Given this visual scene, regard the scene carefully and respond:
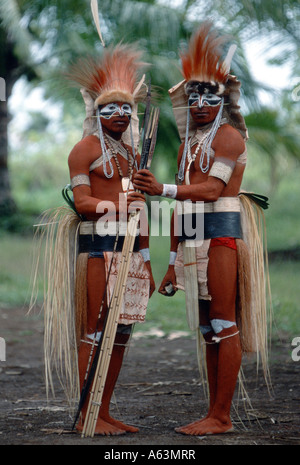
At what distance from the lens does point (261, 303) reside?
3.62 meters

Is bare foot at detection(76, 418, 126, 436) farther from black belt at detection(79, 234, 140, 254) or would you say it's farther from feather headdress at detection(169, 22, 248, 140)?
feather headdress at detection(169, 22, 248, 140)

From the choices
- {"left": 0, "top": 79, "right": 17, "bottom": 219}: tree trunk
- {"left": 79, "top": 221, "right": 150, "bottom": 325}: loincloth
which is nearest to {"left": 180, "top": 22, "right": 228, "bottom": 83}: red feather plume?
{"left": 79, "top": 221, "right": 150, "bottom": 325}: loincloth

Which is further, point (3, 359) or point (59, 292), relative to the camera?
point (3, 359)

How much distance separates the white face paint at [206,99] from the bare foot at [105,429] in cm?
170

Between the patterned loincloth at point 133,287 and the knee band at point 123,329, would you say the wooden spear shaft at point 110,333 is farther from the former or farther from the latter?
the knee band at point 123,329

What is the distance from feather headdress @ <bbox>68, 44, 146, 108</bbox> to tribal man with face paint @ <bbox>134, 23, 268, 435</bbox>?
9.7 inches

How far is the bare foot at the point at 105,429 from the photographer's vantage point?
3.30 metres

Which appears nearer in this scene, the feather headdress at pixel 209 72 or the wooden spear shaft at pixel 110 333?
the wooden spear shaft at pixel 110 333

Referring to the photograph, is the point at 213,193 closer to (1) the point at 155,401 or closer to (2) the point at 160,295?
(1) the point at 155,401

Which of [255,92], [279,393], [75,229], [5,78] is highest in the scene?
[5,78]

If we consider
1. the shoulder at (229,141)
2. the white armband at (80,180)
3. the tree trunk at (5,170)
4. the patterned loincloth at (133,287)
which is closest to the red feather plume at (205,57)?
the shoulder at (229,141)
